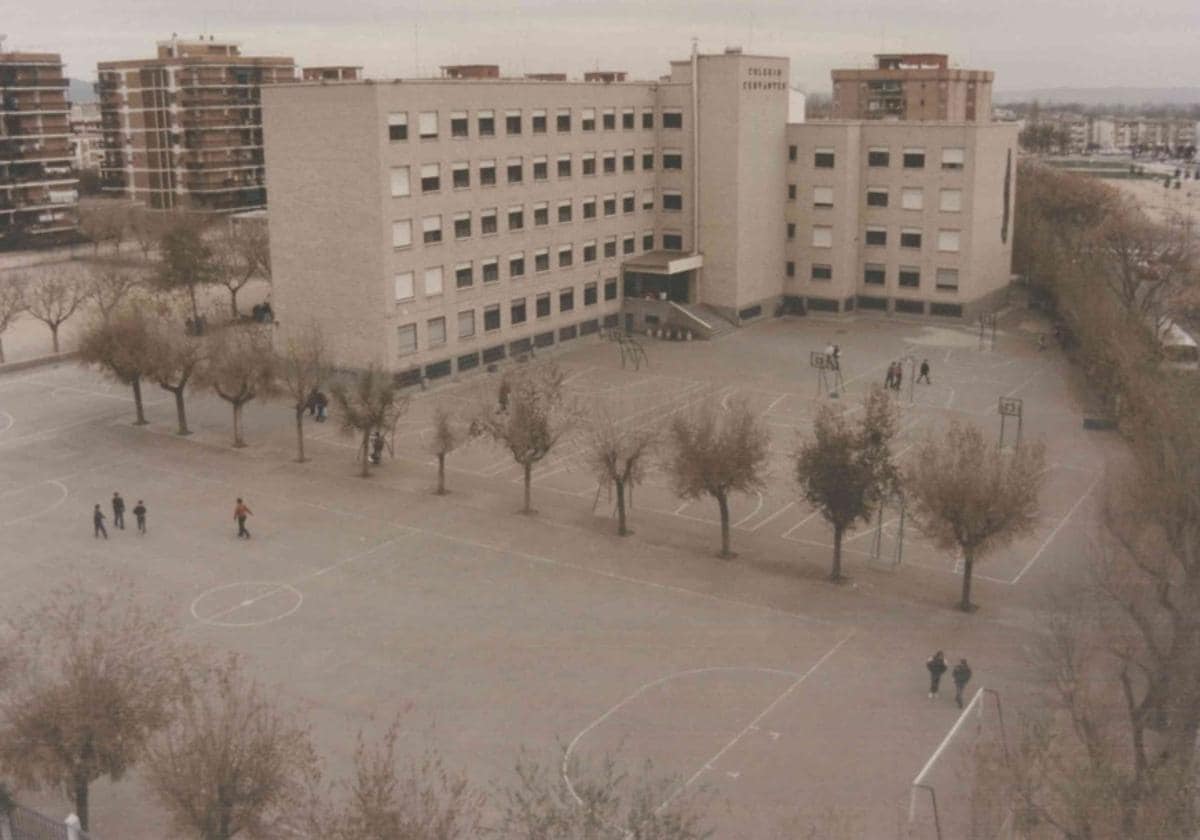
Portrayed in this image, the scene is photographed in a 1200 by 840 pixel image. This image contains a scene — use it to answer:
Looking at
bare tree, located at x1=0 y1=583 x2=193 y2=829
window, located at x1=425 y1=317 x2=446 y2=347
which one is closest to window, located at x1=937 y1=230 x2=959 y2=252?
window, located at x1=425 y1=317 x2=446 y2=347

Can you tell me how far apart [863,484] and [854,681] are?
600cm

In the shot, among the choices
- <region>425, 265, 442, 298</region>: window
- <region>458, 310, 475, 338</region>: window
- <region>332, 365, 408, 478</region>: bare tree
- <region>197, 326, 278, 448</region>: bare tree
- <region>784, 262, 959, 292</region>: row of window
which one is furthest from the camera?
<region>784, 262, 959, 292</region>: row of window

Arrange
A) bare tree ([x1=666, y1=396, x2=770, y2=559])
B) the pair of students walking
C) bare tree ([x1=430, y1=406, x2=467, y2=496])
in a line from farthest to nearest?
bare tree ([x1=430, y1=406, x2=467, y2=496]), bare tree ([x1=666, y1=396, x2=770, y2=559]), the pair of students walking

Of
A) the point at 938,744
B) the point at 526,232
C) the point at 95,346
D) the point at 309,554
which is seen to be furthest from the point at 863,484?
the point at 526,232

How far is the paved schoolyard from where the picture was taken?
71.4 ft

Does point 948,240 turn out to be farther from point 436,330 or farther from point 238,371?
point 238,371

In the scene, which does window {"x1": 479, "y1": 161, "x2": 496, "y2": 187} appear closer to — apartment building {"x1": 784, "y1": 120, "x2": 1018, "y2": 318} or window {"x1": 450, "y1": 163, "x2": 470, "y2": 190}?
window {"x1": 450, "y1": 163, "x2": 470, "y2": 190}

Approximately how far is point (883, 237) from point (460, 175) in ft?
88.0

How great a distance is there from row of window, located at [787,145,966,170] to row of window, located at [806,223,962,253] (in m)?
3.47

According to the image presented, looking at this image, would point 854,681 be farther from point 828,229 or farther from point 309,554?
point 828,229

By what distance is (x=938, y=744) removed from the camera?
71.0ft

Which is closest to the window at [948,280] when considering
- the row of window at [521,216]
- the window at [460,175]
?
the row of window at [521,216]

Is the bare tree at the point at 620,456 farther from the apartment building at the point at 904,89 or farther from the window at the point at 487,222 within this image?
the apartment building at the point at 904,89

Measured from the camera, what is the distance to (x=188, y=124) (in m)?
99.2
